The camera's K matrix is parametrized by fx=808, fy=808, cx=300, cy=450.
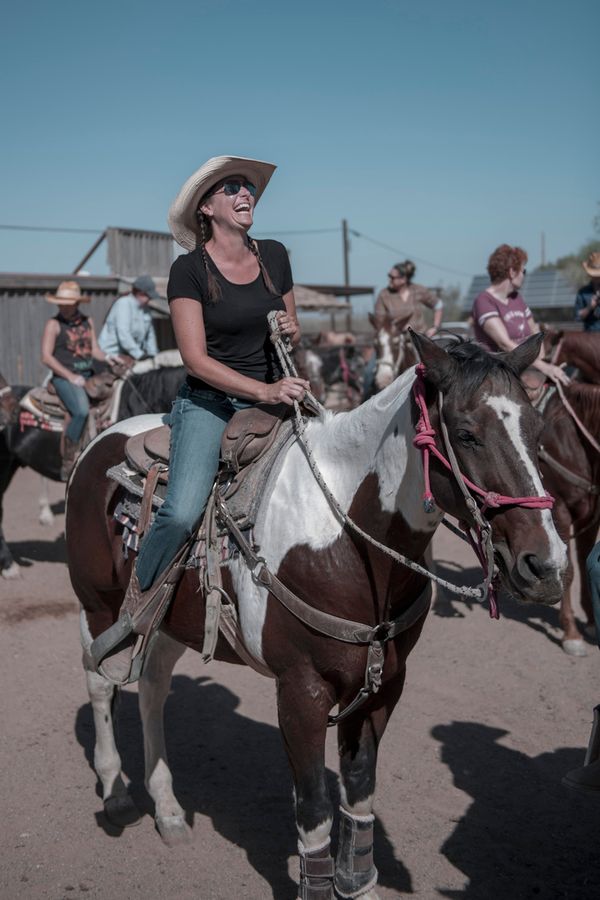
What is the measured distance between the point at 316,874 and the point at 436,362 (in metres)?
1.83

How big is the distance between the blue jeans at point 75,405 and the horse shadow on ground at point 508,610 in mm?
3912

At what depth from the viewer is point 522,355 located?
264 centimetres

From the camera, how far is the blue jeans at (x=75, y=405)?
8.35 metres

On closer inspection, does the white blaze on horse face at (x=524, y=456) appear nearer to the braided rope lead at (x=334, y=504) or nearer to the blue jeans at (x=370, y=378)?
the braided rope lead at (x=334, y=504)

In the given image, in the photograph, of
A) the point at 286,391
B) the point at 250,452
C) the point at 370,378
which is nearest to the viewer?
the point at 286,391

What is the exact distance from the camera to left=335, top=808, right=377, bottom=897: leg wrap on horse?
304 cm

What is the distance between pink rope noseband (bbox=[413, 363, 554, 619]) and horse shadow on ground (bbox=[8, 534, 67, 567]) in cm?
697

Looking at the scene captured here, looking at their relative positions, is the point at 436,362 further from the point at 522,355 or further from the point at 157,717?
the point at 157,717

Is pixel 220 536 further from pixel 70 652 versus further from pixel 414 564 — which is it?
pixel 70 652

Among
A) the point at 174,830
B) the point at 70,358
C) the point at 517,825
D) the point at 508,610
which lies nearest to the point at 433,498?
the point at 517,825

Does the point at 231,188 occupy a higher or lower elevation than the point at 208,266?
higher

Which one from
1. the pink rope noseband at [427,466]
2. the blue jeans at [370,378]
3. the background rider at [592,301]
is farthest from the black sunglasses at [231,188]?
the blue jeans at [370,378]

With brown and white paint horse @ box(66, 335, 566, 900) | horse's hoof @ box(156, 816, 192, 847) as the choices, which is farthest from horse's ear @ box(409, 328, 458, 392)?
horse's hoof @ box(156, 816, 192, 847)

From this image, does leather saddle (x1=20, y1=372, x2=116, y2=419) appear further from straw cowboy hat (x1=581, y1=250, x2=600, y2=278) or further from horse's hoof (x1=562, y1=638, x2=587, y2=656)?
horse's hoof (x1=562, y1=638, x2=587, y2=656)
